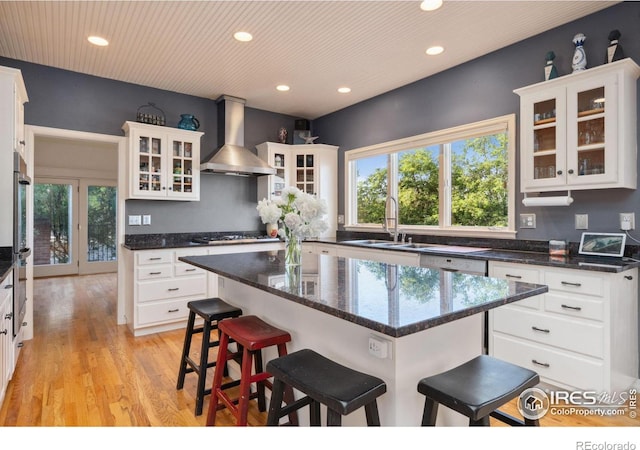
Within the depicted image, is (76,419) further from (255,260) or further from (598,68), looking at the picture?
(598,68)

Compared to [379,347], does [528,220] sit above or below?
above

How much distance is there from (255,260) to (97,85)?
121 inches

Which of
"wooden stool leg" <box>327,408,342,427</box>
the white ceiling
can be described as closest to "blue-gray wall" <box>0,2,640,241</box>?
the white ceiling

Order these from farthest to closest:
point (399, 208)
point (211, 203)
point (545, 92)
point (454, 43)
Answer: point (211, 203) → point (399, 208) → point (454, 43) → point (545, 92)

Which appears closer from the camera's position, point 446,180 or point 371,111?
point 446,180

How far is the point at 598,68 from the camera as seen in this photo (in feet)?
8.23

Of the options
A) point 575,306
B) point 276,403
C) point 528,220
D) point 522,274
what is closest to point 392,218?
point 528,220

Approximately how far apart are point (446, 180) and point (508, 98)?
0.98 meters

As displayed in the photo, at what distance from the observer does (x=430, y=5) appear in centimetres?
262

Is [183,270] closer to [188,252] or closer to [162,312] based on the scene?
[188,252]

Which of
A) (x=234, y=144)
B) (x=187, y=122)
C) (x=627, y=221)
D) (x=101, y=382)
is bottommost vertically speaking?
(x=101, y=382)

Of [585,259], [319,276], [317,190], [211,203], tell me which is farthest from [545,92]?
[211,203]

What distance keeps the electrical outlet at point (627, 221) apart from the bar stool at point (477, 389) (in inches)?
76.2

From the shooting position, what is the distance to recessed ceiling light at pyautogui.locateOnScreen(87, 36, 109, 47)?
122 inches
